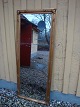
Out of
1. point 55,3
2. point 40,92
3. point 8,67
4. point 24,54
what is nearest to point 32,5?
point 55,3

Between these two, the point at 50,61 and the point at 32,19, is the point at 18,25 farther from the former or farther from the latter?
the point at 50,61

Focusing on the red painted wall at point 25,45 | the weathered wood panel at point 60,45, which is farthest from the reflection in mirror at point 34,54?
the weathered wood panel at point 60,45

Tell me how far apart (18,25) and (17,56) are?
655 mm

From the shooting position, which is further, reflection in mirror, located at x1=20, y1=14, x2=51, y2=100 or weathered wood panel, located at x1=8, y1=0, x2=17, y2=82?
weathered wood panel, located at x1=8, y1=0, x2=17, y2=82

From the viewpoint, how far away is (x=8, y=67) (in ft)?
10.2

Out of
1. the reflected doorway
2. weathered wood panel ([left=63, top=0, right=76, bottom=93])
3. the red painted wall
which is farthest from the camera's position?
the red painted wall

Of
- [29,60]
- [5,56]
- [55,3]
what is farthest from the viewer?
[5,56]

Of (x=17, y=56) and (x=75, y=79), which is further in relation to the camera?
(x=17, y=56)

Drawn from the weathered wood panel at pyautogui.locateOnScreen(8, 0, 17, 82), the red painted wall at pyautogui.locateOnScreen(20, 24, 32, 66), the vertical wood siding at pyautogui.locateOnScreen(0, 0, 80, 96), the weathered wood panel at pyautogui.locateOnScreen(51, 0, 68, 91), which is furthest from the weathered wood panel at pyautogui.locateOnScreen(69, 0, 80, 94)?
the weathered wood panel at pyautogui.locateOnScreen(8, 0, 17, 82)

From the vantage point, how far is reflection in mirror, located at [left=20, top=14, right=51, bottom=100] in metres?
2.45

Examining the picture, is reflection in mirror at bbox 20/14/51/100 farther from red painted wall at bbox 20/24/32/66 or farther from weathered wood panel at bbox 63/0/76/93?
weathered wood panel at bbox 63/0/76/93

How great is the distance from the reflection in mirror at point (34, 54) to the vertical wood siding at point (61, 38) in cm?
19

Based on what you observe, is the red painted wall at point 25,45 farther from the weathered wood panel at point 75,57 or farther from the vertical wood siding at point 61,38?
the weathered wood panel at point 75,57

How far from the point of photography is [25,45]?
2701 mm
